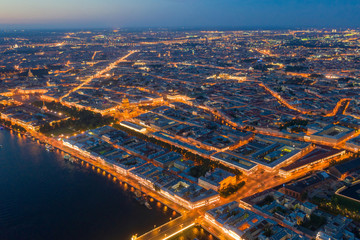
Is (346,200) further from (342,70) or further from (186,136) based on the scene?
(342,70)

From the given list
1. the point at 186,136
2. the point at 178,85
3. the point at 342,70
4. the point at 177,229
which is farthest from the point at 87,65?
the point at 177,229

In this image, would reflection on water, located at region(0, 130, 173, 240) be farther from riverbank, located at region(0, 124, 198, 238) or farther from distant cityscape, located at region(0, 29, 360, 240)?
distant cityscape, located at region(0, 29, 360, 240)

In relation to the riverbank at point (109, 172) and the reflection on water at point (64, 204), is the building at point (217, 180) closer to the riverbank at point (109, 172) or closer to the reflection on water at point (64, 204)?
the riverbank at point (109, 172)

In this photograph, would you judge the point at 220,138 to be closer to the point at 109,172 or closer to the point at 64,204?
the point at 109,172

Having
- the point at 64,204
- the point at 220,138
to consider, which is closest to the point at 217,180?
the point at 220,138

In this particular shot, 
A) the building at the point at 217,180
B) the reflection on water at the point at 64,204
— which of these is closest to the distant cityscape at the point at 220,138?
the building at the point at 217,180

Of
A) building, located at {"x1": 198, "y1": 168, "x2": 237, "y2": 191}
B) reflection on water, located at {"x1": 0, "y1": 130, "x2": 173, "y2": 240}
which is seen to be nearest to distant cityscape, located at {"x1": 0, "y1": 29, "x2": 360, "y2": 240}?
building, located at {"x1": 198, "y1": 168, "x2": 237, "y2": 191}
